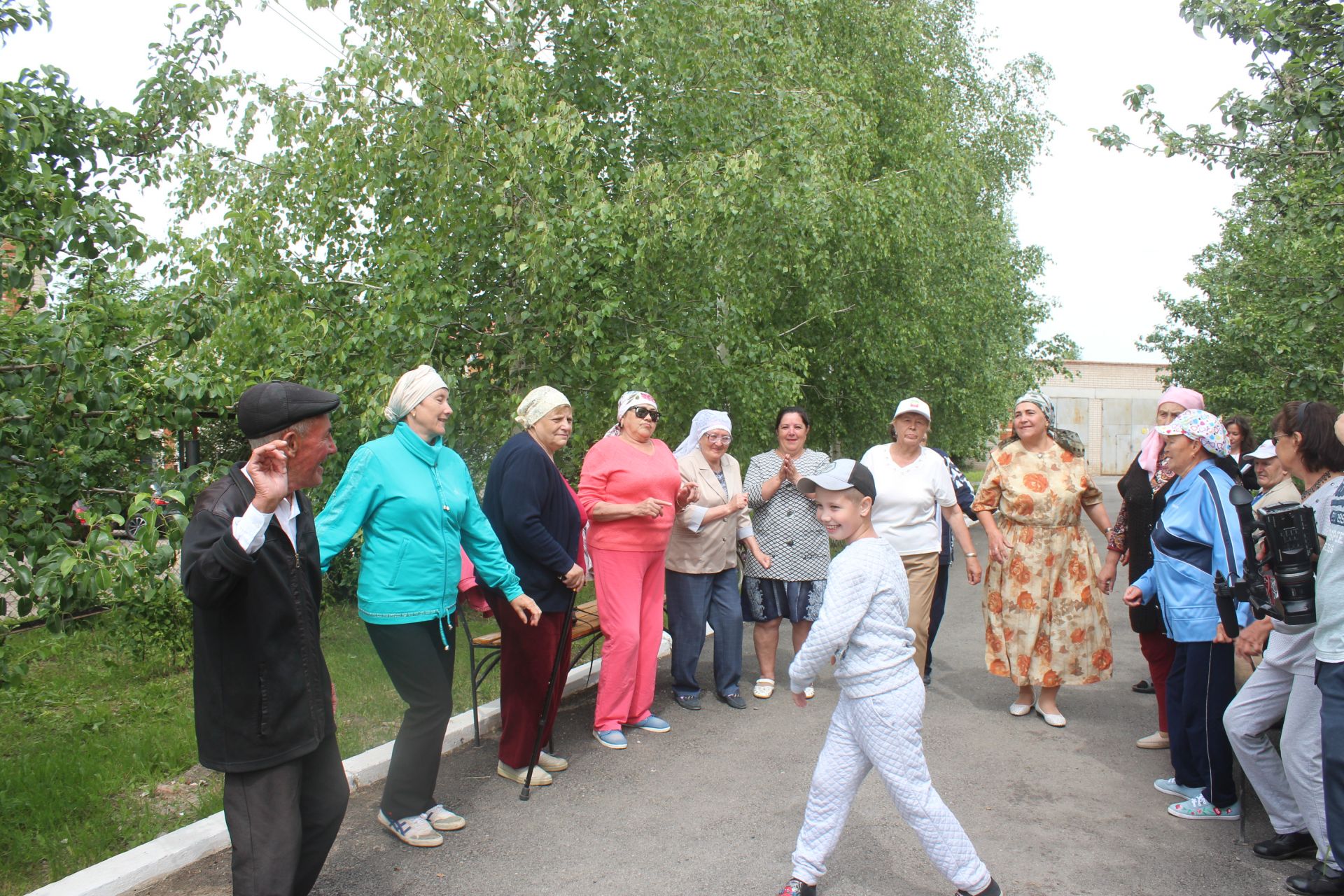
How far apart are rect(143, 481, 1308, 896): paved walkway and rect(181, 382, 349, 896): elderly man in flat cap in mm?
1032

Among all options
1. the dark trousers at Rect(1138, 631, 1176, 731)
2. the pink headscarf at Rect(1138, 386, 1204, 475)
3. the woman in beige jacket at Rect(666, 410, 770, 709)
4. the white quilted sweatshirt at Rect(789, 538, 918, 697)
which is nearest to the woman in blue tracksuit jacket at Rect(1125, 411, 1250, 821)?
the dark trousers at Rect(1138, 631, 1176, 731)

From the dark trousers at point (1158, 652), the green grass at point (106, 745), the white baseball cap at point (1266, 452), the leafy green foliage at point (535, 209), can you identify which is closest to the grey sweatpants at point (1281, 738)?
the white baseball cap at point (1266, 452)

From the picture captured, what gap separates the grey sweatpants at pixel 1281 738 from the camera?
394cm

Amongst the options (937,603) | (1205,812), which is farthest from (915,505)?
(1205,812)

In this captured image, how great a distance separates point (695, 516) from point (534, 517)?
1.63 m

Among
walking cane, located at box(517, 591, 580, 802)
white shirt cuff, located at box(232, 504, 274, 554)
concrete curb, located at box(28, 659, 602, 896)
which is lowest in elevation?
concrete curb, located at box(28, 659, 602, 896)

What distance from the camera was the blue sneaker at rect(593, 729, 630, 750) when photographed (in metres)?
5.75

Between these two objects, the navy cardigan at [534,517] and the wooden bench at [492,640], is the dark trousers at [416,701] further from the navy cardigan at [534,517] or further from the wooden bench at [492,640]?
the wooden bench at [492,640]

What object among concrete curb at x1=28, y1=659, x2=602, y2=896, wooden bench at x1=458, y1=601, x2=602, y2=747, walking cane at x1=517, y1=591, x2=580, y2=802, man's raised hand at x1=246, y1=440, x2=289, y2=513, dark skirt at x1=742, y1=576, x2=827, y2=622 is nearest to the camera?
man's raised hand at x1=246, y1=440, x2=289, y2=513

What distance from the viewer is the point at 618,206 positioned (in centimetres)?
822

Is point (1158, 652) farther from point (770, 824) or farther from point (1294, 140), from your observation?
point (1294, 140)

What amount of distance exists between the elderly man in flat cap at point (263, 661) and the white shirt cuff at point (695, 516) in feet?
11.6

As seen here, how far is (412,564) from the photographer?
4.24 meters

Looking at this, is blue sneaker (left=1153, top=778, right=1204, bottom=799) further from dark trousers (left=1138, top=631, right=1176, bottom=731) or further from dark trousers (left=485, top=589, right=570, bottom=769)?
dark trousers (left=485, top=589, right=570, bottom=769)
